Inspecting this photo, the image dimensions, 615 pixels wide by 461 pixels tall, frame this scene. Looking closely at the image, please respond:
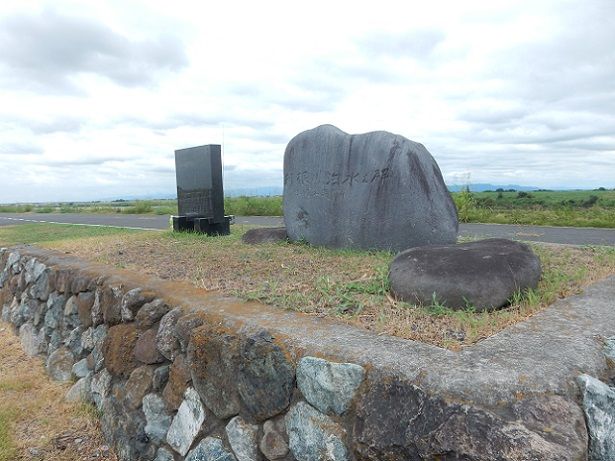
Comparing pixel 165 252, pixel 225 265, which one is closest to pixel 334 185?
pixel 225 265

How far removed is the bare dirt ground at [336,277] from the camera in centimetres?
280

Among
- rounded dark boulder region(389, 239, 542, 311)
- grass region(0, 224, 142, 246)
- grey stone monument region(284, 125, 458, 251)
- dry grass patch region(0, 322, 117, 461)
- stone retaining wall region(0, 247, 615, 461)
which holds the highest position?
grey stone monument region(284, 125, 458, 251)

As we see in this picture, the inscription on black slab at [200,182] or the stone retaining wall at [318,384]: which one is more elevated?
the inscription on black slab at [200,182]

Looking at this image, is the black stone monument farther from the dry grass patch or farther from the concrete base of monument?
the dry grass patch

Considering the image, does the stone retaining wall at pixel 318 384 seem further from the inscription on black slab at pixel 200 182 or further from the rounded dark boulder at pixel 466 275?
the inscription on black slab at pixel 200 182

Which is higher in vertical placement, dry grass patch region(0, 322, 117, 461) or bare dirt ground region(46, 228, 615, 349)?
bare dirt ground region(46, 228, 615, 349)

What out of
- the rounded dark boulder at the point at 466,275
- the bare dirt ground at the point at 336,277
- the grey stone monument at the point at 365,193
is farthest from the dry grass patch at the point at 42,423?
the grey stone monument at the point at 365,193

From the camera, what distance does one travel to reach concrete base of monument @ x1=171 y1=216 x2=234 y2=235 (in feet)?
26.3

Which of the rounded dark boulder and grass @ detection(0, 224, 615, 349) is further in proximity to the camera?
the rounded dark boulder

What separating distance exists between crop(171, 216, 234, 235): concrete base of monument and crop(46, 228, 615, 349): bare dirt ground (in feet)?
3.67

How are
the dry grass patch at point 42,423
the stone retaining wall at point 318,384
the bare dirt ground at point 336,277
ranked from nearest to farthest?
the stone retaining wall at point 318,384 → the bare dirt ground at point 336,277 → the dry grass patch at point 42,423

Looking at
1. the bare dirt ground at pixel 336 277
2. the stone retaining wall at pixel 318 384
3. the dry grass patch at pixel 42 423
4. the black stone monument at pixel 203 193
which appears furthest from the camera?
the black stone monument at pixel 203 193

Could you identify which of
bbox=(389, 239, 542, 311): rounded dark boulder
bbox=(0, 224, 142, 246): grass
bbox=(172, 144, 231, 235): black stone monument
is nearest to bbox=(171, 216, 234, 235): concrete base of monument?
bbox=(172, 144, 231, 235): black stone monument

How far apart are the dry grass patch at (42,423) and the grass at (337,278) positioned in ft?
4.31
